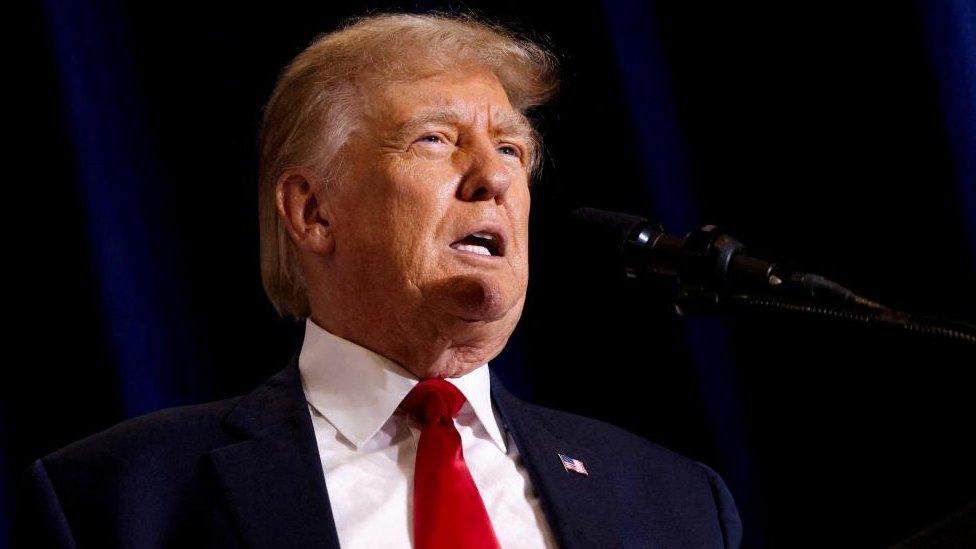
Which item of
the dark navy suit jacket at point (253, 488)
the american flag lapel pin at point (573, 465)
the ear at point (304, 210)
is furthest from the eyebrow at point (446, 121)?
the american flag lapel pin at point (573, 465)

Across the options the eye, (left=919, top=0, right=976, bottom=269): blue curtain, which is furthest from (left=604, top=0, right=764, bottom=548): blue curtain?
(left=919, top=0, right=976, bottom=269): blue curtain

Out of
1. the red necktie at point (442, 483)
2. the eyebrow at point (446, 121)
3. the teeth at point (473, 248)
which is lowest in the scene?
the red necktie at point (442, 483)

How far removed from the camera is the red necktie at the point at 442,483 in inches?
63.7

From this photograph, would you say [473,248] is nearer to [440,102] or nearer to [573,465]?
[440,102]

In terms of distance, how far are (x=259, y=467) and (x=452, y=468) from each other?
0.93ft

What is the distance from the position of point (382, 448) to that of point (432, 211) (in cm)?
38

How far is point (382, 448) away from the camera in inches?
69.6

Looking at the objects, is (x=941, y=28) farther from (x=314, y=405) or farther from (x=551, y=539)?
(x=314, y=405)

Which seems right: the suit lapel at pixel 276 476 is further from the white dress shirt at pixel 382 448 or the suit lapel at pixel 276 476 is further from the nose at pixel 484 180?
the nose at pixel 484 180

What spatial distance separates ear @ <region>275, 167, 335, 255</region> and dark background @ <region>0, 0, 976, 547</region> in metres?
0.32

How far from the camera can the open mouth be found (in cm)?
183

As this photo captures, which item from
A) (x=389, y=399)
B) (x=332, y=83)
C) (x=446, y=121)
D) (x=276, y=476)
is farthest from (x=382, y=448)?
(x=332, y=83)

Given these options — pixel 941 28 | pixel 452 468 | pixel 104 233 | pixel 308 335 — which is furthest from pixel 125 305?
pixel 941 28

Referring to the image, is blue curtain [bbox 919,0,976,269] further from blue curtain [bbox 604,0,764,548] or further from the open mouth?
the open mouth
